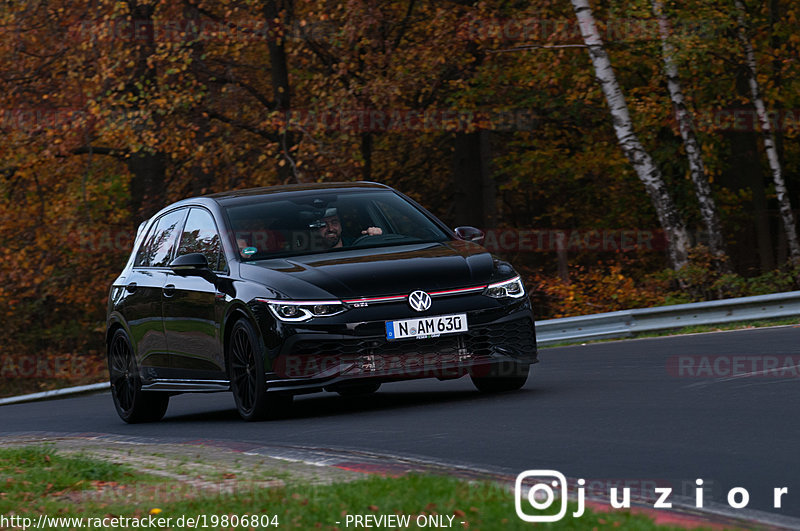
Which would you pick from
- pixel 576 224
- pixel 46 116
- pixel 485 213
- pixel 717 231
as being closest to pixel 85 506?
pixel 717 231

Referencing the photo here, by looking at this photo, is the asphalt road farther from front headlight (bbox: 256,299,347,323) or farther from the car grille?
front headlight (bbox: 256,299,347,323)

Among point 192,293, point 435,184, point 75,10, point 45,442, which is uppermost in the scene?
point 75,10

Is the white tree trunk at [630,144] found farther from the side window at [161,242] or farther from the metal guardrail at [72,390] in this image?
the side window at [161,242]

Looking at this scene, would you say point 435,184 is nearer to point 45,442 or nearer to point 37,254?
point 37,254

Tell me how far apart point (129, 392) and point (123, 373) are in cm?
27

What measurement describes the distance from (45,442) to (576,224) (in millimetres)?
23232

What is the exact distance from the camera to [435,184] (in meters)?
33.2

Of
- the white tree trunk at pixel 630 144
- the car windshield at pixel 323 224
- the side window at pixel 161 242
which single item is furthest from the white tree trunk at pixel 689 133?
the side window at pixel 161 242

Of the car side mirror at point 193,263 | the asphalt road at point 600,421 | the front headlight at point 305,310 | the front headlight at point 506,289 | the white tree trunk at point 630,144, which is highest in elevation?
the white tree trunk at point 630,144

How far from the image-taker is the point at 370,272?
9.73 m

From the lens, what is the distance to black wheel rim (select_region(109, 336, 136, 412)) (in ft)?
40.3

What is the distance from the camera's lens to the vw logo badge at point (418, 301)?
31.4 feet

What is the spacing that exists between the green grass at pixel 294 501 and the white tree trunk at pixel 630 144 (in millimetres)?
14225

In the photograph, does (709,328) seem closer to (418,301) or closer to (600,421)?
(418,301)
